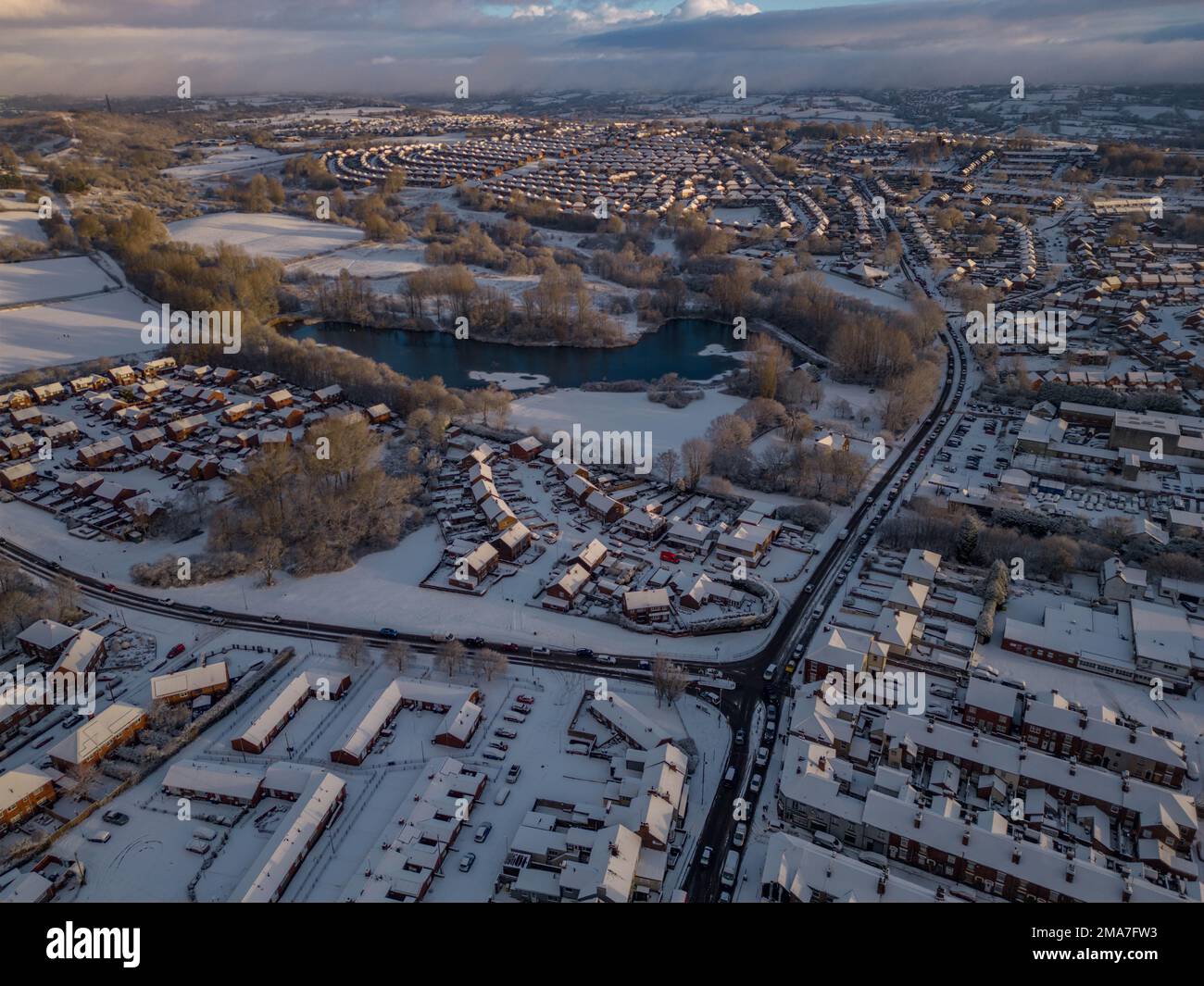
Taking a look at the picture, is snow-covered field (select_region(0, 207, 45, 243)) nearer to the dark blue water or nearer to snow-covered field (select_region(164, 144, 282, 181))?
snow-covered field (select_region(164, 144, 282, 181))

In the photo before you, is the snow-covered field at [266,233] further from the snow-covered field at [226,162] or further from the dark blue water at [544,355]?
the snow-covered field at [226,162]

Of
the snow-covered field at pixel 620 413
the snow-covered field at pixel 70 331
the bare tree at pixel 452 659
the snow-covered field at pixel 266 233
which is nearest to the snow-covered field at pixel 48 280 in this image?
the snow-covered field at pixel 70 331

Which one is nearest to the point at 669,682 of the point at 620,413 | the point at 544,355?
the point at 620,413

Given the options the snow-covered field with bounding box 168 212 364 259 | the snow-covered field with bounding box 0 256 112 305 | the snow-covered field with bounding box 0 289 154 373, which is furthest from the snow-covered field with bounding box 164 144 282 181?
the snow-covered field with bounding box 0 289 154 373

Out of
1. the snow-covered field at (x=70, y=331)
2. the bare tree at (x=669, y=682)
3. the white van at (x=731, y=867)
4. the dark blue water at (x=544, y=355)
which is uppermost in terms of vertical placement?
the snow-covered field at (x=70, y=331)

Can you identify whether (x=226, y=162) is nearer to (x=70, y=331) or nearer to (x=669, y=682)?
(x=70, y=331)

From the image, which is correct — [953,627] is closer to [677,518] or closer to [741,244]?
[677,518]
